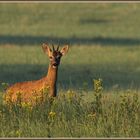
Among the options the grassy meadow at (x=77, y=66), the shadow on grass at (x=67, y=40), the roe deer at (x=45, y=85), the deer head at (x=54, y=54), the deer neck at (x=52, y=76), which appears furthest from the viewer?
the shadow on grass at (x=67, y=40)

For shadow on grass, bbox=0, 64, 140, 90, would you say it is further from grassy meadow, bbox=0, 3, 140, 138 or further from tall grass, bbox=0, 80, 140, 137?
tall grass, bbox=0, 80, 140, 137

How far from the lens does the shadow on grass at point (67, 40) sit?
30.4 meters

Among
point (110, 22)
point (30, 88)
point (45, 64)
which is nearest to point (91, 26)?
point (110, 22)

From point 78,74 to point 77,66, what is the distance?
184cm

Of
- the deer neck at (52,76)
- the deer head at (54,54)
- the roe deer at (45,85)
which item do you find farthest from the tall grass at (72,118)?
the deer neck at (52,76)

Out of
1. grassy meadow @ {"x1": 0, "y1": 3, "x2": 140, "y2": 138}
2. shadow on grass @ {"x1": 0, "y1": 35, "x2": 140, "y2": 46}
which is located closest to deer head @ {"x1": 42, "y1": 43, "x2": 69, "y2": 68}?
grassy meadow @ {"x1": 0, "y1": 3, "x2": 140, "y2": 138}

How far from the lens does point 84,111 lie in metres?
13.6

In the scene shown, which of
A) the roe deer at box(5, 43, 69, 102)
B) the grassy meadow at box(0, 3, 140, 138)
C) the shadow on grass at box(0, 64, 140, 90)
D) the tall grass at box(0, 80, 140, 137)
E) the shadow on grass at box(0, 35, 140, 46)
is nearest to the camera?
the tall grass at box(0, 80, 140, 137)

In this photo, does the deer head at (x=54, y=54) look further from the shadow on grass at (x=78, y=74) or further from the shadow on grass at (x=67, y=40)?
the shadow on grass at (x=67, y=40)

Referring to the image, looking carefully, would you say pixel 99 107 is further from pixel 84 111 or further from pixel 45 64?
pixel 45 64

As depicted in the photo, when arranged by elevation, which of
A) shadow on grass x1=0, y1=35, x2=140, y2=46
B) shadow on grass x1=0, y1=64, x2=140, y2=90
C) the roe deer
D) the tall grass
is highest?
shadow on grass x1=0, y1=35, x2=140, y2=46

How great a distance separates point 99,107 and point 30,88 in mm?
1865

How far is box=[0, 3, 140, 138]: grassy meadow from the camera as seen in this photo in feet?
43.4

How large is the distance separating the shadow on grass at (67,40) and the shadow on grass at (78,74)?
21.0 feet
